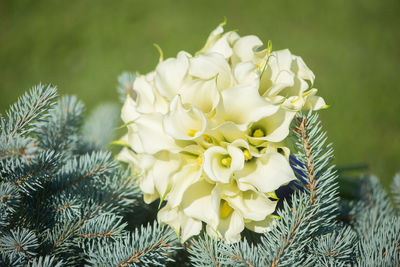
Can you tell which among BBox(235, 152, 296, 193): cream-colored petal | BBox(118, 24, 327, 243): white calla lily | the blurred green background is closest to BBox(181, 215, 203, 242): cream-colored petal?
BBox(118, 24, 327, 243): white calla lily

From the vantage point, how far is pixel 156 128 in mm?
536

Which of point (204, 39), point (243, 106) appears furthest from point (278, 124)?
point (204, 39)

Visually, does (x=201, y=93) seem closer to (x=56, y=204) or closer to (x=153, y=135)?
(x=153, y=135)

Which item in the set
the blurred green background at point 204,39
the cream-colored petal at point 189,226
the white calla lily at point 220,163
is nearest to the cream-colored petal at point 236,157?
the white calla lily at point 220,163

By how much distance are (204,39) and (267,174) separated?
6.13ft

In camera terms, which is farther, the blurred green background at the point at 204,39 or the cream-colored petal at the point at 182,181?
the blurred green background at the point at 204,39

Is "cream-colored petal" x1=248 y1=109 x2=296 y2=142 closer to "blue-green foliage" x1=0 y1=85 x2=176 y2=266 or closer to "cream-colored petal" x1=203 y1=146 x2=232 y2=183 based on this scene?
"cream-colored petal" x1=203 y1=146 x2=232 y2=183

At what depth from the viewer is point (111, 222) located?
0.57m

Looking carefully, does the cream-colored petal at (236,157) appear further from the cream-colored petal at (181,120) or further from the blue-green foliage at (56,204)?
the blue-green foliage at (56,204)

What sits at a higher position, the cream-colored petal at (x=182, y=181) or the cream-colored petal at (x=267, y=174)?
the cream-colored petal at (x=182, y=181)

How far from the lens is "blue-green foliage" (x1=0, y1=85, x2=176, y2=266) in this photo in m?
0.49

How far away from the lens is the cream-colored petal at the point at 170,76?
1.78ft

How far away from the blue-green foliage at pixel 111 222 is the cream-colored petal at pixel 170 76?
7.0 inches

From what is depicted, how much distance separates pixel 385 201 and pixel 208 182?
467mm
